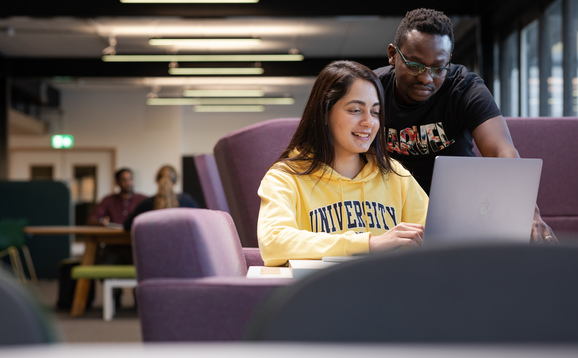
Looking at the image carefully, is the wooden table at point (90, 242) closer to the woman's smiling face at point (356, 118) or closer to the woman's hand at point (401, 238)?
the woman's smiling face at point (356, 118)

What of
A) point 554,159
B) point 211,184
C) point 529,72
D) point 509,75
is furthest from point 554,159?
point 509,75

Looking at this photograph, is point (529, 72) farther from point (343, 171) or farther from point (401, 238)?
point (401, 238)

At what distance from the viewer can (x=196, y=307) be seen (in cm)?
110

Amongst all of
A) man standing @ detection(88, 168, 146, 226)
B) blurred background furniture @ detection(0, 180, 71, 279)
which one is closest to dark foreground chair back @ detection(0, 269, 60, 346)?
man standing @ detection(88, 168, 146, 226)

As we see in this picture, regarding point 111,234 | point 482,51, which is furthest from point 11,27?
point 482,51

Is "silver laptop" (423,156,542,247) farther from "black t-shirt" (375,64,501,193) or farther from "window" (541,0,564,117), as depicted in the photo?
"window" (541,0,564,117)

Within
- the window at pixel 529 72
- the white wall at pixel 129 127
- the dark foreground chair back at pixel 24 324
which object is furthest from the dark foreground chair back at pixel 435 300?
the white wall at pixel 129 127

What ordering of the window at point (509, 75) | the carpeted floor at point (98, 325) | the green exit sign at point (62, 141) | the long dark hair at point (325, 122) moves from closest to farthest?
the long dark hair at point (325, 122) → the carpeted floor at point (98, 325) → the window at point (509, 75) → the green exit sign at point (62, 141)

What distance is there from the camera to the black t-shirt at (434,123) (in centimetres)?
228

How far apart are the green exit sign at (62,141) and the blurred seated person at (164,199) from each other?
874 centimetres

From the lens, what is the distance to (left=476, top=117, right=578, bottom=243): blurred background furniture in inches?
111

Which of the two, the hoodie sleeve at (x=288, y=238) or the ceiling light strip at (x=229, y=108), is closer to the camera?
the hoodie sleeve at (x=288, y=238)

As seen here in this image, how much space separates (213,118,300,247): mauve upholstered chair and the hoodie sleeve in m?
0.83

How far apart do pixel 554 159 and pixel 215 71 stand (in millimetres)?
8006
